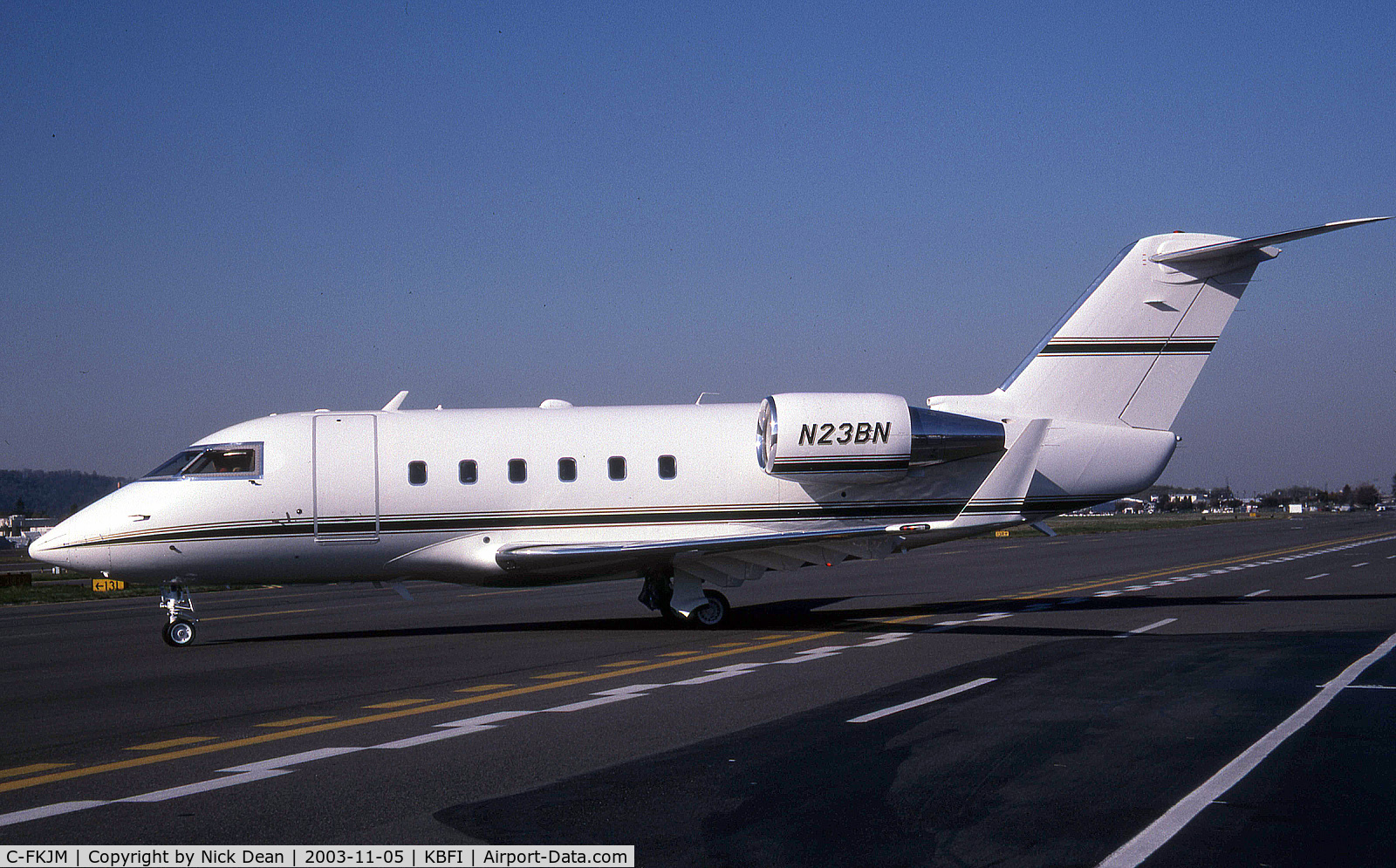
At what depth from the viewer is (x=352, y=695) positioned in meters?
12.3

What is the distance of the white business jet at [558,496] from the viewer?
60.1 ft

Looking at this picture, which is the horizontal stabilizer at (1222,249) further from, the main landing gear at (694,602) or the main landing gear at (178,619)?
A: the main landing gear at (178,619)

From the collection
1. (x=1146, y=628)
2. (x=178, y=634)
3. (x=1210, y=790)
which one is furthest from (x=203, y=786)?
(x=1146, y=628)

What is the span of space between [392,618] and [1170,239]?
1552 cm

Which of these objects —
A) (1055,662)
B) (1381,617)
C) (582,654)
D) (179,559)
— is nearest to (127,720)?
(582,654)

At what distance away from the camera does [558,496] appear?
18797 millimetres

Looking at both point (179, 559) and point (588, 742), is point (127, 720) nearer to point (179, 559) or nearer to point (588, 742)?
point (588, 742)

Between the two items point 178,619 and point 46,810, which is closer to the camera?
point 46,810

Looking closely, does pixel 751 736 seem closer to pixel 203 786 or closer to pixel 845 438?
pixel 203 786

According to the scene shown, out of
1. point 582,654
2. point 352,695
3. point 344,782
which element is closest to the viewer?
point 344,782

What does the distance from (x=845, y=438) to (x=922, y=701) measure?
26.0 feet

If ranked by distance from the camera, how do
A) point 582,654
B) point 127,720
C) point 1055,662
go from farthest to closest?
point 582,654 < point 1055,662 < point 127,720

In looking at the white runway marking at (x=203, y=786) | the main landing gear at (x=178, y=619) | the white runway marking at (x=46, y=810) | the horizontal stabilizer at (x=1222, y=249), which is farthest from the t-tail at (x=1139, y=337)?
the white runway marking at (x=46, y=810)

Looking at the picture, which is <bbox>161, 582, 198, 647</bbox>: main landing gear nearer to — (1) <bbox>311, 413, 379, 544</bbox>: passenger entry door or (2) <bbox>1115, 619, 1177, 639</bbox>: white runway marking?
(1) <bbox>311, 413, 379, 544</bbox>: passenger entry door
